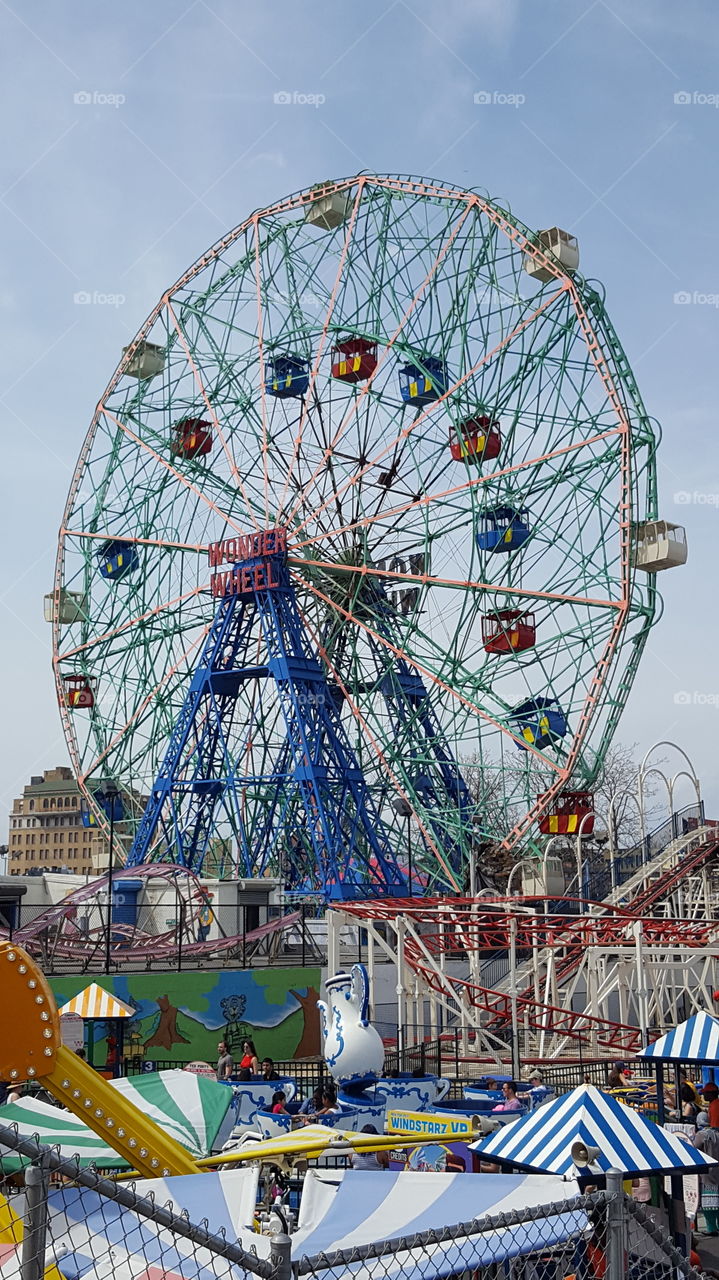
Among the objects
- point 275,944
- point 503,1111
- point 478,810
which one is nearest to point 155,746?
point 478,810

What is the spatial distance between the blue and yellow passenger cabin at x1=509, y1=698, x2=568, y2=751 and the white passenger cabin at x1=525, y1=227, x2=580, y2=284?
1057 cm

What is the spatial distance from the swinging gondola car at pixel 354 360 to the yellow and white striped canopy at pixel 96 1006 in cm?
2164

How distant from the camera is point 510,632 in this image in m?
32.8

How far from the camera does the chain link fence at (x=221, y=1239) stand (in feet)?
12.2

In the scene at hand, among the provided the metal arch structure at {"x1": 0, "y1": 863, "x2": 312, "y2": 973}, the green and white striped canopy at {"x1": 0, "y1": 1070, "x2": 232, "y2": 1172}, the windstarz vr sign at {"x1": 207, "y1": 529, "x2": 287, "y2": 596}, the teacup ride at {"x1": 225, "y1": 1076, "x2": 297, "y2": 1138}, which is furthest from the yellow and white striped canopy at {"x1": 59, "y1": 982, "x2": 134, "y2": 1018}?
the windstarz vr sign at {"x1": 207, "y1": 529, "x2": 287, "y2": 596}

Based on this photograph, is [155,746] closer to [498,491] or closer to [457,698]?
[457,698]

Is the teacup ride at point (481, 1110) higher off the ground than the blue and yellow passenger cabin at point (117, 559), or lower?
lower

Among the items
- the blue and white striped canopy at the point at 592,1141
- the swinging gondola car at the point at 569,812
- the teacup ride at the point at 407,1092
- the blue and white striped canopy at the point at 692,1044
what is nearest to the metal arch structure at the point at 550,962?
the teacup ride at the point at 407,1092

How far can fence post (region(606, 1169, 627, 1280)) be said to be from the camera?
4223mm

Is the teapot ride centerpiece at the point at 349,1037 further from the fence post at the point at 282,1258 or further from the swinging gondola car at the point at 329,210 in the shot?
the swinging gondola car at the point at 329,210

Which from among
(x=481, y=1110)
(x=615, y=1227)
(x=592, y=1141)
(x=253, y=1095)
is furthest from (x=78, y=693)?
(x=615, y=1227)

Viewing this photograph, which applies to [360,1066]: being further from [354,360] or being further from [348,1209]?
[354,360]

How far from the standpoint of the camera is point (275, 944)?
28.3m

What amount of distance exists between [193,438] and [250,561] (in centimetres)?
509
